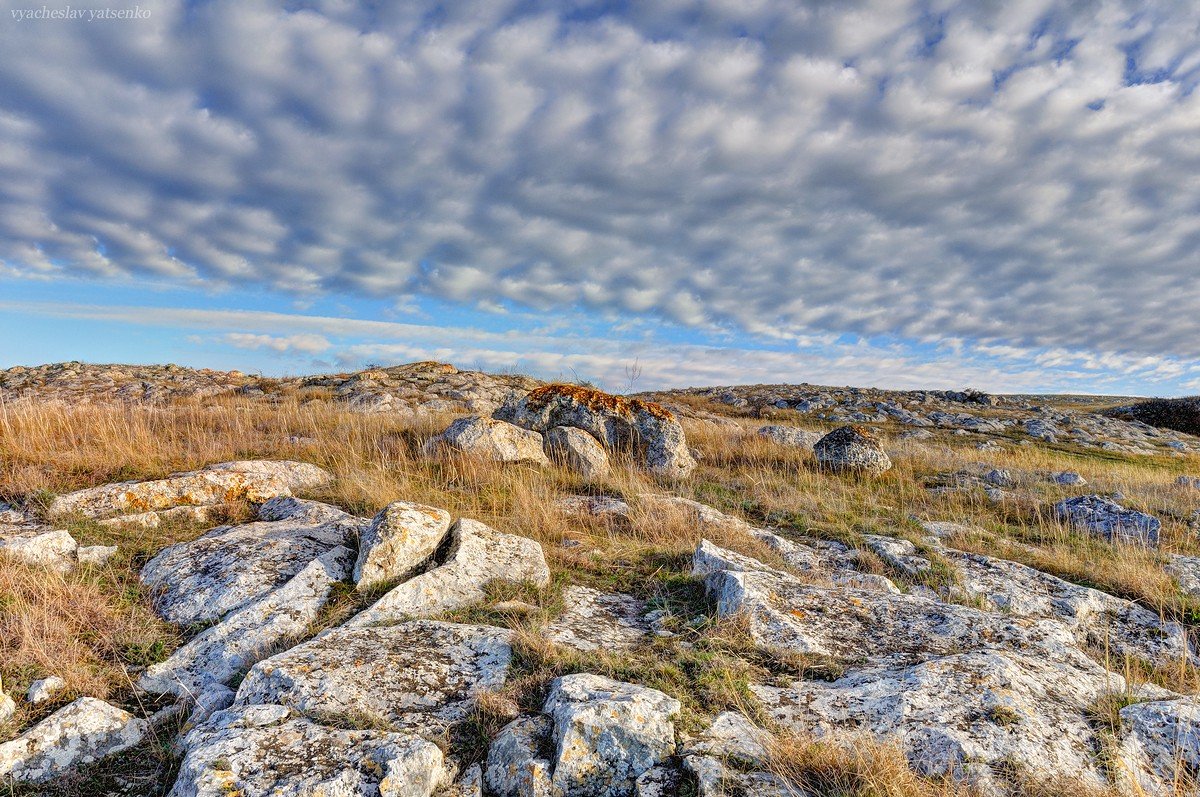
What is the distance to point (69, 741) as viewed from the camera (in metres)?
3.52

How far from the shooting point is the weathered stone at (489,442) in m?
10.8

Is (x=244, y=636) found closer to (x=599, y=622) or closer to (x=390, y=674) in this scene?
(x=390, y=674)

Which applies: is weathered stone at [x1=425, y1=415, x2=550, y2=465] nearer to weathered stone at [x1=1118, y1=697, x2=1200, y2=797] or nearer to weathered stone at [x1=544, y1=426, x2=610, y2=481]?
weathered stone at [x1=544, y1=426, x2=610, y2=481]

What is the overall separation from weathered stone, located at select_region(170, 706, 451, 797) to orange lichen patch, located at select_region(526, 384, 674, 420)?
10.3 m

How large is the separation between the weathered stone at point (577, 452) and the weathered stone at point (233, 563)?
5.16m

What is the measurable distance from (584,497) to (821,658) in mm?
5464

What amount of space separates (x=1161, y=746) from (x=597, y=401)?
10884mm

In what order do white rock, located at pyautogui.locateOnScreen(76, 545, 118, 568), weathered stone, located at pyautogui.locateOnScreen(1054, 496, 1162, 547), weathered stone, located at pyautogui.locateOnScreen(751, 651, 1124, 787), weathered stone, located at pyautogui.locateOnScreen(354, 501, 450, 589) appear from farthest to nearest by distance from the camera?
weathered stone, located at pyautogui.locateOnScreen(1054, 496, 1162, 547), white rock, located at pyautogui.locateOnScreen(76, 545, 118, 568), weathered stone, located at pyautogui.locateOnScreen(354, 501, 450, 589), weathered stone, located at pyautogui.locateOnScreen(751, 651, 1124, 787)

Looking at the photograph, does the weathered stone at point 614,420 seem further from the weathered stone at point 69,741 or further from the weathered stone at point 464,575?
the weathered stone at point 69,741

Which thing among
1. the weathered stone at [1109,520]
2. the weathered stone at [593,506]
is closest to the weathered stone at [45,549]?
the weathered stone at [593,506]

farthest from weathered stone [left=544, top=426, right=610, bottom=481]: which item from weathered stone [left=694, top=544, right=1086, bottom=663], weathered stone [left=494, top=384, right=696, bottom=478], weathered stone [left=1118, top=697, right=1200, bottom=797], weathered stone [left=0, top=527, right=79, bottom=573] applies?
weathered stone [left=1118, top=697, right=1200, bottom=797]

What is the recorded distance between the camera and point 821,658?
14.9 ft

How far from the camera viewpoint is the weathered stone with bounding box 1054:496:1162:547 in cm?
950

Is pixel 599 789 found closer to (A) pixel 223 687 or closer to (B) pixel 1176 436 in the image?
(A) pixel 223 687
